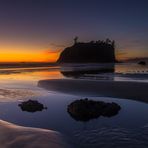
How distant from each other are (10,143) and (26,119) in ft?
11.2

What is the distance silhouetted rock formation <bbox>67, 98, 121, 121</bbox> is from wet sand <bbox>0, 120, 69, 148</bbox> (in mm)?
2491

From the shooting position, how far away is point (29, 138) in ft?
25.6

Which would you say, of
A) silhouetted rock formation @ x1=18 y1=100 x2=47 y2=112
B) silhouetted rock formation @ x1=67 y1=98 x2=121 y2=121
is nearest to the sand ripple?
silhouetted rock formation @ x1=67 y1=98 x2=121 y2=121

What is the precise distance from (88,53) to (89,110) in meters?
165

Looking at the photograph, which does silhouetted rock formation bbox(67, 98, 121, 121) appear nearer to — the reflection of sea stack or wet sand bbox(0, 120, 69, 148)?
wet sand bbox(0, 120, 69, 148)

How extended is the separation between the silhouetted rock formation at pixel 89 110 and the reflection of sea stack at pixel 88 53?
516ft

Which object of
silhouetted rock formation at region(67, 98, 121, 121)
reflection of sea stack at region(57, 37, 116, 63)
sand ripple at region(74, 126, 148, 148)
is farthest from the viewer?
reflection of sea stack at region(57, 37, 116, 63)

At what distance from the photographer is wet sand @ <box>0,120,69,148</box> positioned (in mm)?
7226

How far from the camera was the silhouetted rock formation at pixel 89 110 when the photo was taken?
11.1 metres

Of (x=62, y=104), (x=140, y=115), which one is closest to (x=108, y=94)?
(x=62, y=104)

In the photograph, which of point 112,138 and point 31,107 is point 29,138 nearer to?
point 112,138

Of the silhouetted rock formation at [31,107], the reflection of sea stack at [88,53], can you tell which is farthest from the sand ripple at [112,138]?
the reflection of sea stack at [88,53]

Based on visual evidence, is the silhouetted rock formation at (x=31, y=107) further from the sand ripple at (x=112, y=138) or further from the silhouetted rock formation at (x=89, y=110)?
the sand ripple at (x=112, y=138)

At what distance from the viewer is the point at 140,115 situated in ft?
36.8
